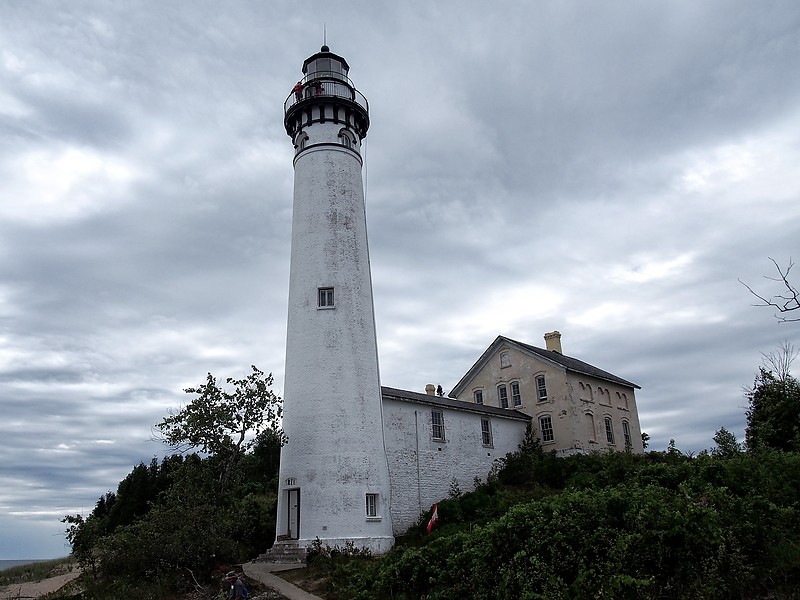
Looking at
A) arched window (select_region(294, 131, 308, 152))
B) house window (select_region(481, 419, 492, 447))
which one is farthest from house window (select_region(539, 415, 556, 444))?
arched window (select_region(294, 131, 308, 152))

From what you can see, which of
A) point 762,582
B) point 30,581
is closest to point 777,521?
point 762,582

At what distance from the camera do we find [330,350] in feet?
67.7

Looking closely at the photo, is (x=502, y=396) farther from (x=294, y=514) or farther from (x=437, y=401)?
(x=294, y=514)

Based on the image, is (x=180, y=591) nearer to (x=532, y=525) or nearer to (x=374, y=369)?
(x=374, y=369)

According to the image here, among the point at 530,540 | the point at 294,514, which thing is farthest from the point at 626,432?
the point at 530,540

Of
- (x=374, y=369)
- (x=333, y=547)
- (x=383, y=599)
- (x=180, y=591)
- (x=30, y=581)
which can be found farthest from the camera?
(x=30, y=581)

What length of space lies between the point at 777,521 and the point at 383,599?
7531 millimetres

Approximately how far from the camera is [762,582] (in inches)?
369

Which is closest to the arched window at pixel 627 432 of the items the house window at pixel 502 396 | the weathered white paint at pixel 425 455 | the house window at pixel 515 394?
the house window at pixel 515 394

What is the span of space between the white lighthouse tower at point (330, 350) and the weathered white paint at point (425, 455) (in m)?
1.48

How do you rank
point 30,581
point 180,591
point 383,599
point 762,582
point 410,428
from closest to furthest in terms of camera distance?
1. point 762,582
2. point 383,599
3. point 180,591
4. point 410,428
5. point 30,581

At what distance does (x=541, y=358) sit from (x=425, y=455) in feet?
33.6

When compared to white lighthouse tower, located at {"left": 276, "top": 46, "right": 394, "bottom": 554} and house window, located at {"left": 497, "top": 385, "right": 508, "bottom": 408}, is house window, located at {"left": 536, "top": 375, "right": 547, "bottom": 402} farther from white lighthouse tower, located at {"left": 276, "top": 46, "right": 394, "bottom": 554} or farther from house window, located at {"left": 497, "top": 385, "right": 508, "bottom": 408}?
white lighthouse tower, located at {"left": 276, "top": 46, "right": 394, "bottom": 554}

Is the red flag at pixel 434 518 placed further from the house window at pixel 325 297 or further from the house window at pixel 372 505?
the house window at pixel 325 297
